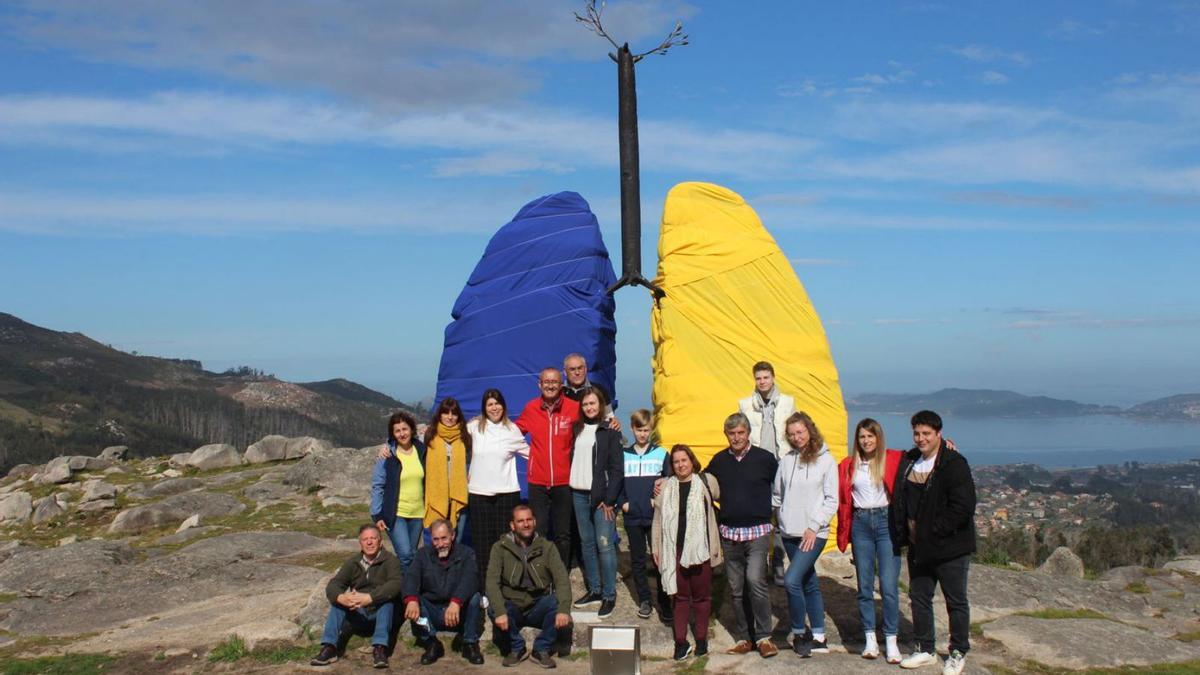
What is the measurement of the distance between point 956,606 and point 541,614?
10.7 feet

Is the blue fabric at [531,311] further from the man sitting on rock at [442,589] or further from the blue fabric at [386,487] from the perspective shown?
the man sitting on rock at [442,589]

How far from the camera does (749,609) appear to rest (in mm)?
8391

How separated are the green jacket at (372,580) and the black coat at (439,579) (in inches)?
6.7

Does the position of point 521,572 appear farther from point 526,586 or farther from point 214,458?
point 214,458

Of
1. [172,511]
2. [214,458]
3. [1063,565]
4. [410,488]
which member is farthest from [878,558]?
[214,458]

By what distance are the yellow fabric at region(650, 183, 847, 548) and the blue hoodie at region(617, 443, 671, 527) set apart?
2464 millimetres

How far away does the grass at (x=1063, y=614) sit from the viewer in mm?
10352

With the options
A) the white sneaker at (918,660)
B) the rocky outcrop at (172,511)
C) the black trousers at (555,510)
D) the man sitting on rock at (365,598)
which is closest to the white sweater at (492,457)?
the black trousers at (555,510)

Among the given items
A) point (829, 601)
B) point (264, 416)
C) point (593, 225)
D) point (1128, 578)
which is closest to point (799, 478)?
point (829, 601)

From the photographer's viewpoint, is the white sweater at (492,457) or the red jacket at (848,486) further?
the white sweater at (492,457)

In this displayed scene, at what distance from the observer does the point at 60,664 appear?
8.84m

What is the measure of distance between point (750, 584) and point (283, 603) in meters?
5.08

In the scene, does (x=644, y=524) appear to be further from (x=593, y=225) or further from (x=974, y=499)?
(x=593, y=225)

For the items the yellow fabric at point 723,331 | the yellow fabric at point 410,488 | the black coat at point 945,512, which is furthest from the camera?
the yellow fabric at point 723,331
